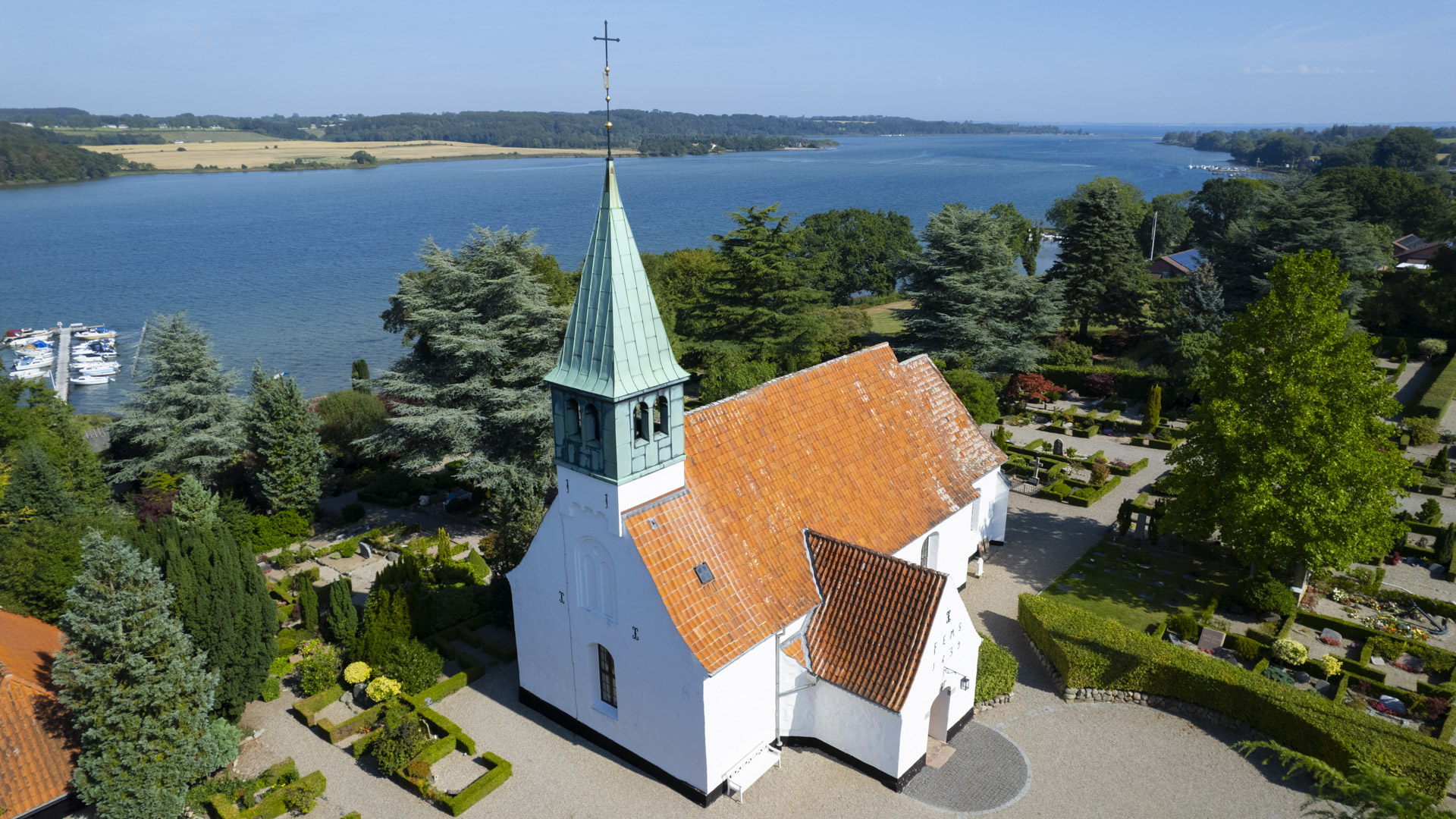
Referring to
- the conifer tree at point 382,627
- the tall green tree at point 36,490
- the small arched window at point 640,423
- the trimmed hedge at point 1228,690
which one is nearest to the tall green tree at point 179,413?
the tall green tree at point 36,490

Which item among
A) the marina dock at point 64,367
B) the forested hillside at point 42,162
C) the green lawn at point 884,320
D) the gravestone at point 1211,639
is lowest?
the marina dock at point 64,367

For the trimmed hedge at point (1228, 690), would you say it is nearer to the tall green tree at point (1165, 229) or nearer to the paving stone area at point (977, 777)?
the paving stone area at point (977, 777)

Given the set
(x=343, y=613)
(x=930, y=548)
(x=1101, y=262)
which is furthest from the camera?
(x=1101, y=262)

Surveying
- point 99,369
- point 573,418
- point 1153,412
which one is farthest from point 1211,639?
point 99,369

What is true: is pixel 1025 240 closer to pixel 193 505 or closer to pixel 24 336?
pixel 193 505

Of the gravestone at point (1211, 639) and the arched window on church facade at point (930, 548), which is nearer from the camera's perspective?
the gravestone at point (1211, 639)

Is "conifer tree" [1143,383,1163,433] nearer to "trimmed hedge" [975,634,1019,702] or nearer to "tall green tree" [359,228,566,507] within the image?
"trimmed hedge" [975,634,1019,702]

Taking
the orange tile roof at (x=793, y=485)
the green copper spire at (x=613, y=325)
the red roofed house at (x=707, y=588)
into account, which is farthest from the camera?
the orange tile roof at (x=793, y=485)

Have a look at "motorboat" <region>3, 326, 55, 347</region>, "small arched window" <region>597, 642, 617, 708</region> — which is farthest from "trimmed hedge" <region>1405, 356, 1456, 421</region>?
"motorboat" <region>3, 326, 55, 347</region>
